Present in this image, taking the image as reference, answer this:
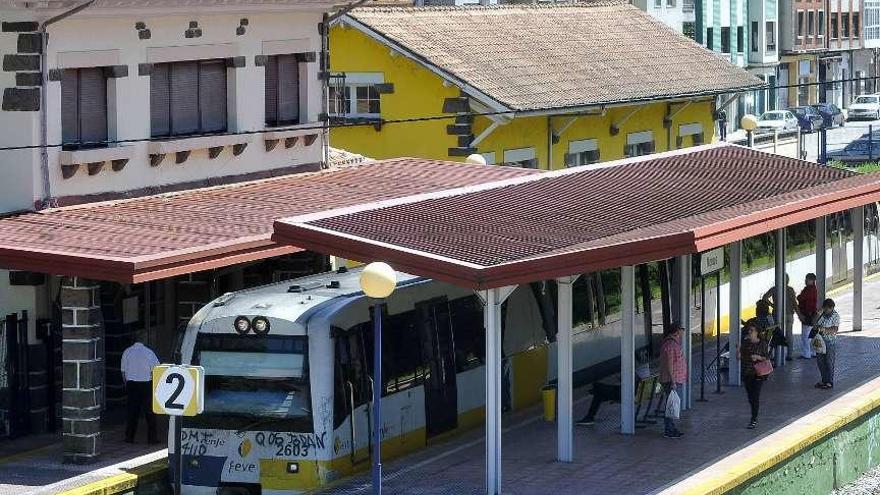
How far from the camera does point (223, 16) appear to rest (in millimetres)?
29172

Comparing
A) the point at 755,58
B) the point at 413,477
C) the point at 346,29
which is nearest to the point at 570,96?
the point at 346,29

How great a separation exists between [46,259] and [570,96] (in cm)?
1931

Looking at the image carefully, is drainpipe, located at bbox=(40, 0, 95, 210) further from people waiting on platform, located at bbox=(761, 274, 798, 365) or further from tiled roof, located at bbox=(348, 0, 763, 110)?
tiled roof, located at bbox=(348, 0, 763, 110)

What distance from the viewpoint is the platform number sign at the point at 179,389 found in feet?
65.0

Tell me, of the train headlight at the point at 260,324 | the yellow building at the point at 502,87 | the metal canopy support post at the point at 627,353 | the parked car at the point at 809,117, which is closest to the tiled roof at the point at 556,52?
the yellow building at the point at 502,87

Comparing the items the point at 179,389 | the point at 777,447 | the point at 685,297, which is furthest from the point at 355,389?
the point at 685,297

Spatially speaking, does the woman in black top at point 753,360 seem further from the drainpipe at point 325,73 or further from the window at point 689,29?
the window at point 689,29

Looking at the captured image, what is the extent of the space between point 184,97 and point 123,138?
1766 mm

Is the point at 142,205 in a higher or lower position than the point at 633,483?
higher

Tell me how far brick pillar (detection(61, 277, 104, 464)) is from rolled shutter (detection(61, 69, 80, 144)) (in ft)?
11.3

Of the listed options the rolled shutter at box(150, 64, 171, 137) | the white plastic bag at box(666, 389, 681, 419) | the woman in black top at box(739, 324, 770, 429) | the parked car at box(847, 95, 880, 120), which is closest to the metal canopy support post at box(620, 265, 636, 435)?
the white plastic bag at box(666, 389, 681, 419)

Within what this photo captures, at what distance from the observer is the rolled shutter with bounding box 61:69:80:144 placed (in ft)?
85.8

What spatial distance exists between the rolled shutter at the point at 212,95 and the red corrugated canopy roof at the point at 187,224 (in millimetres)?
980

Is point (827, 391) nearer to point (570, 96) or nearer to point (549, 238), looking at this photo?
point (549, 238)
